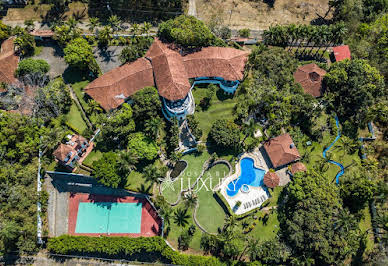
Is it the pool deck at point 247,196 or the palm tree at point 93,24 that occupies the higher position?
the palm tree at point 93,24

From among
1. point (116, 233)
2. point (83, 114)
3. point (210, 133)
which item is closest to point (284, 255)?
point (210, 133)

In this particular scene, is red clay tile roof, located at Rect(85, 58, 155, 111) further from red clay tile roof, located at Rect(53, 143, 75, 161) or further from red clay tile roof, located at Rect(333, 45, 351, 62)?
red clay tile roof, located at Rect(333, 45, 351, 62)

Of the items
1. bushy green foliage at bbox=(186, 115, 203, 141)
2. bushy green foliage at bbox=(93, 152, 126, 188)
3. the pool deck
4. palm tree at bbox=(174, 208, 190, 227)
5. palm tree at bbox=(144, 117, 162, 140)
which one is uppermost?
palm tree at bbox=(144, 117, 162, 140)

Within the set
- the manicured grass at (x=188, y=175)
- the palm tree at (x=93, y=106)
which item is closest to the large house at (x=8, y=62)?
the palm tree at (x=93, y=106)

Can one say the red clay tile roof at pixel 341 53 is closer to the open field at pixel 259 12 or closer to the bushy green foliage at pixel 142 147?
the open field at pixel 259 12

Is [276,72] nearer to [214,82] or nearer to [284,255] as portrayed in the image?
[214,82]

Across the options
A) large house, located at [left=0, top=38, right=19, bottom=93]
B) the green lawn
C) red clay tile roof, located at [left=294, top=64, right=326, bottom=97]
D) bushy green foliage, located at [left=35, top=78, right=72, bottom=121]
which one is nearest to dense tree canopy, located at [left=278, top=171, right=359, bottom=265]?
the green lawn

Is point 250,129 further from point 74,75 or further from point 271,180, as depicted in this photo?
point 74,75
